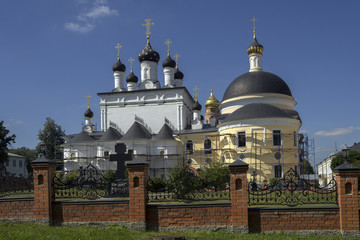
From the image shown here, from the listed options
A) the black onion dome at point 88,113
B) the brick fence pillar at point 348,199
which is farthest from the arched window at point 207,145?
the brick fence pillar at point 348,199

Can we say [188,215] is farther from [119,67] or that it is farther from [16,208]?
[119,67]

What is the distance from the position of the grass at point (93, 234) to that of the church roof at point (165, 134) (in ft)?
75.1

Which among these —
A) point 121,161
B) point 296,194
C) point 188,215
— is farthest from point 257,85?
point 188,215

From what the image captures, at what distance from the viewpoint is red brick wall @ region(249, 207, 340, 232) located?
9.53 m

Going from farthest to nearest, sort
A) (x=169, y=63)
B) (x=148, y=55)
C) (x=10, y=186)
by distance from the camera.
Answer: (x=169, y=63) → (x=148, y=55) → (x=10, y=186)

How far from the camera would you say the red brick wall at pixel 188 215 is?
9.84m

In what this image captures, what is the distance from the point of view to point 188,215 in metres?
9.97

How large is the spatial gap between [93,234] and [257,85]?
2530cm

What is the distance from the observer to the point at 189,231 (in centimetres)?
977

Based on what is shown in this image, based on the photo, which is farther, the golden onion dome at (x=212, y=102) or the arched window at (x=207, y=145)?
the golden onion dome at (x=212, y=102)

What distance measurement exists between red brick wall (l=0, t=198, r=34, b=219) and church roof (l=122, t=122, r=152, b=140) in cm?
2133

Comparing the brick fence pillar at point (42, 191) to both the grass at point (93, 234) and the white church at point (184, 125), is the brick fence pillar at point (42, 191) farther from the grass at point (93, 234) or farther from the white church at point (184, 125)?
the white church at point (184, 125)

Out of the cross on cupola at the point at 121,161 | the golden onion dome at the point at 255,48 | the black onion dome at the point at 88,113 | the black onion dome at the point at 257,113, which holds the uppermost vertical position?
the golden onion dome at the point at 255,48

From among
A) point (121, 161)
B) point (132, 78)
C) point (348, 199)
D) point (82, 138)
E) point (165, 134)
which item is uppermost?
point (132, 78)
